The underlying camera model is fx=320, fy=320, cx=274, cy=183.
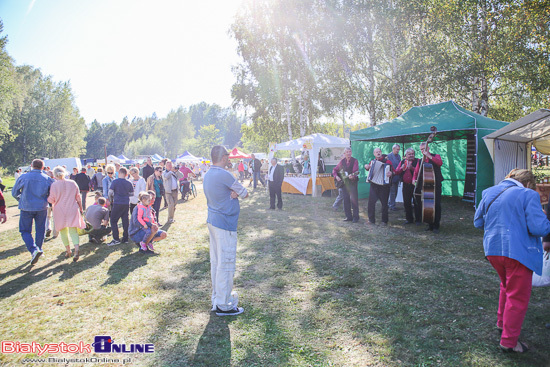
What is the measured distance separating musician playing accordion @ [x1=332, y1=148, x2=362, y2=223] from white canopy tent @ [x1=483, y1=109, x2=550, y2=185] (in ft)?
11.7

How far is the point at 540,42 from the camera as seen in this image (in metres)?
12.3

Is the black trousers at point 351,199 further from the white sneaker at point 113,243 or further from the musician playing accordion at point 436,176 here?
the white sneaker at point 113,243

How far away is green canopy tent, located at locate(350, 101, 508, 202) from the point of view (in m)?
8.73

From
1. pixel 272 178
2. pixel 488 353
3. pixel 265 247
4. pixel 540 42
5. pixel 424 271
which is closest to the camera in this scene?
pixel 488 353

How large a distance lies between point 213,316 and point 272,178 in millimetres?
7278

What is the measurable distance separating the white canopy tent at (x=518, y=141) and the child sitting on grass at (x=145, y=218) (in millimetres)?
8400

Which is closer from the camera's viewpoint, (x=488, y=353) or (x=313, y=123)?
(x=488, y=353)

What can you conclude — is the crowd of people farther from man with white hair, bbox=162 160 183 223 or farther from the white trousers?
the white trousers

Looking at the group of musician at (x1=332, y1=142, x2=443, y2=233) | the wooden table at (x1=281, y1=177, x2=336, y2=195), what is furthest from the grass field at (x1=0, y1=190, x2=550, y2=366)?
the wooden table at (x1=281, y1=177, x2=336, y2=195)

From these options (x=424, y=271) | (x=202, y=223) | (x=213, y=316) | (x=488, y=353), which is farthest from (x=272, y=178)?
(x=488, y=353)

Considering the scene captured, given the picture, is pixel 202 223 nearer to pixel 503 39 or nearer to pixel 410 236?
pixel 410 236

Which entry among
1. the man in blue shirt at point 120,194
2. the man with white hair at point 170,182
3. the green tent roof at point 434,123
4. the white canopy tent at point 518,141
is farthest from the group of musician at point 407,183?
the man in blue shirt at point 120,194

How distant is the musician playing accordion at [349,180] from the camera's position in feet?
27.2

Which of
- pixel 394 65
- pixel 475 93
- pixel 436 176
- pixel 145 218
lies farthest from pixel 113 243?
pixel 475 93
